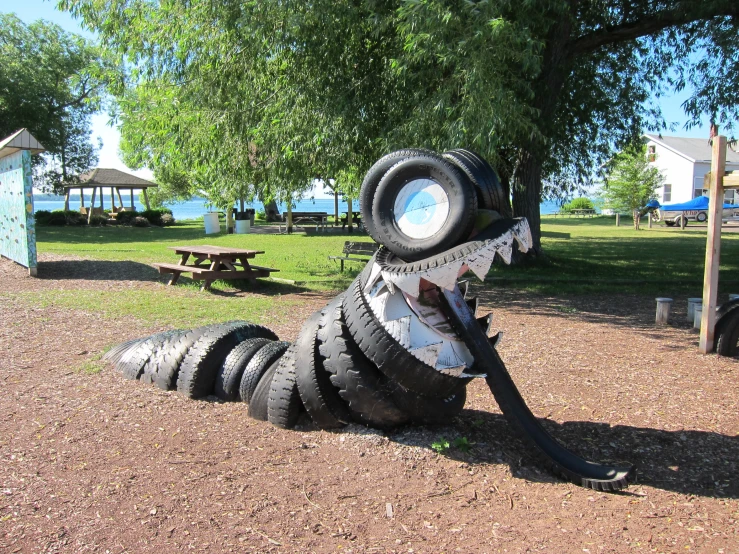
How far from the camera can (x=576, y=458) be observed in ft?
11.8

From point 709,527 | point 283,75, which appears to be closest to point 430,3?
point 283,75

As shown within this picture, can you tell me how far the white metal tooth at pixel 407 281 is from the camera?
3.45 metres

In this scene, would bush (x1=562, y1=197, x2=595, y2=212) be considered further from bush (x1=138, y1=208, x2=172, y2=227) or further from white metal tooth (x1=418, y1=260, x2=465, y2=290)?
white metal tooth (x1=418, y1=260, x2=465, y2=290)

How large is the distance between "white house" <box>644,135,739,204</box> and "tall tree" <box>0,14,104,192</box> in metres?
40.8

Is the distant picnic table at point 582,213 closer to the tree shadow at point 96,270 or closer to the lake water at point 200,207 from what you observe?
the lake water at point 200,207

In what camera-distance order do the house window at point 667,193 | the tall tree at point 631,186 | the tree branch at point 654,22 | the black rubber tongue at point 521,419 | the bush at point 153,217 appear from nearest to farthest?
the black rubber tongue at point 521,419
the tree branch at point 654,22
the bush at point 153,217
the tall tree at point 631,186
the house window at point 667,193

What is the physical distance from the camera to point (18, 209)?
40.7 ft

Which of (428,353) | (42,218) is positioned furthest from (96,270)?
(42,218)

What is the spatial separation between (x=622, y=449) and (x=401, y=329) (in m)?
1.84

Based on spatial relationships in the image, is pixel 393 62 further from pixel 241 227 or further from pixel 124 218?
pixel 124 218

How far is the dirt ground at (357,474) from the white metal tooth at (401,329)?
818 millimetres

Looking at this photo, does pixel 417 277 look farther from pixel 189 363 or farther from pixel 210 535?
pixel 189 363

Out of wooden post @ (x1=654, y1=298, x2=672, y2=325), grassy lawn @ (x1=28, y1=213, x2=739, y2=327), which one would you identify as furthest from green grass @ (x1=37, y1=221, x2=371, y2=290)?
wooden post @ (x1=654, y1=298, x2=672, y2=325)

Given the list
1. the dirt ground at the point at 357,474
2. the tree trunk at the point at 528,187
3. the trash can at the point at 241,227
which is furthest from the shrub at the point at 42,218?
the dirt ground at the point at 357,474
